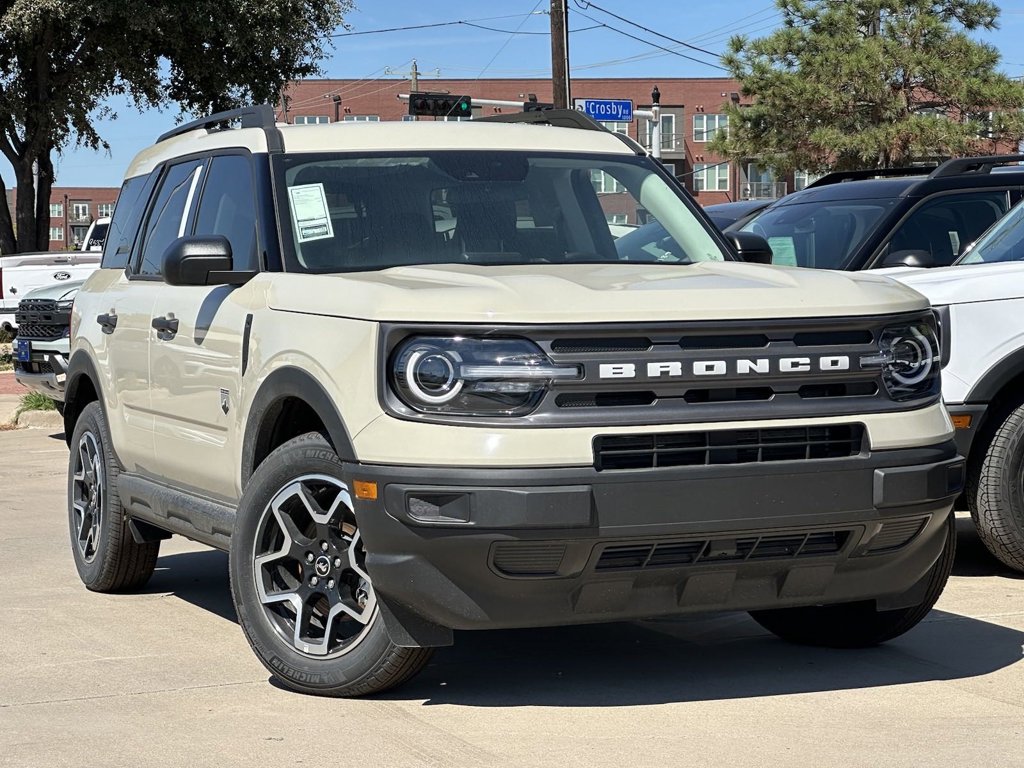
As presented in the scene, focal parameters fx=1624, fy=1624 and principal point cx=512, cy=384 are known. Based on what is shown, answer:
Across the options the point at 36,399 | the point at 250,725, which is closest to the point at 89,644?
the point at 250,725

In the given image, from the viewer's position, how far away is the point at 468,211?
603 cm

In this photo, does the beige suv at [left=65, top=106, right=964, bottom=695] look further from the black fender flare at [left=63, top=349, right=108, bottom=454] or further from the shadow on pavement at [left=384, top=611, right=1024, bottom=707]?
the black fender flare at [left=63, top=349, right=108, bottom=454]

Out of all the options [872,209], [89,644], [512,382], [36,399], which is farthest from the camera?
[36,399]

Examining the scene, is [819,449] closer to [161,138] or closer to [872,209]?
[161,138]

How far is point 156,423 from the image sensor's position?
6520 millimetres

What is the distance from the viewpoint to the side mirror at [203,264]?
5742mm

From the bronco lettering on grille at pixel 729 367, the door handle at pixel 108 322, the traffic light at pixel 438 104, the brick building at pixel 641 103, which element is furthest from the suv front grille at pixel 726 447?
the brick building at pixel 641 103

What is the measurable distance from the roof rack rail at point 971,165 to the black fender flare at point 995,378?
2.79m

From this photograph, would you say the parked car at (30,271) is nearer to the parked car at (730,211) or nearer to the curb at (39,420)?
the curb at (39,420)

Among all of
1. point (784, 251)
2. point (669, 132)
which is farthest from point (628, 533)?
point (669, 132)

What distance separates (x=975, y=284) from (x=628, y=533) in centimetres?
322

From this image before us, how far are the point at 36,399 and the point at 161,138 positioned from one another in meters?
9.31

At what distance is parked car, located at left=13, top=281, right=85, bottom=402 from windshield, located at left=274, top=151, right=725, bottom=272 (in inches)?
332

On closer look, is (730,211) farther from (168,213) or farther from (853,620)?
(853,620)
